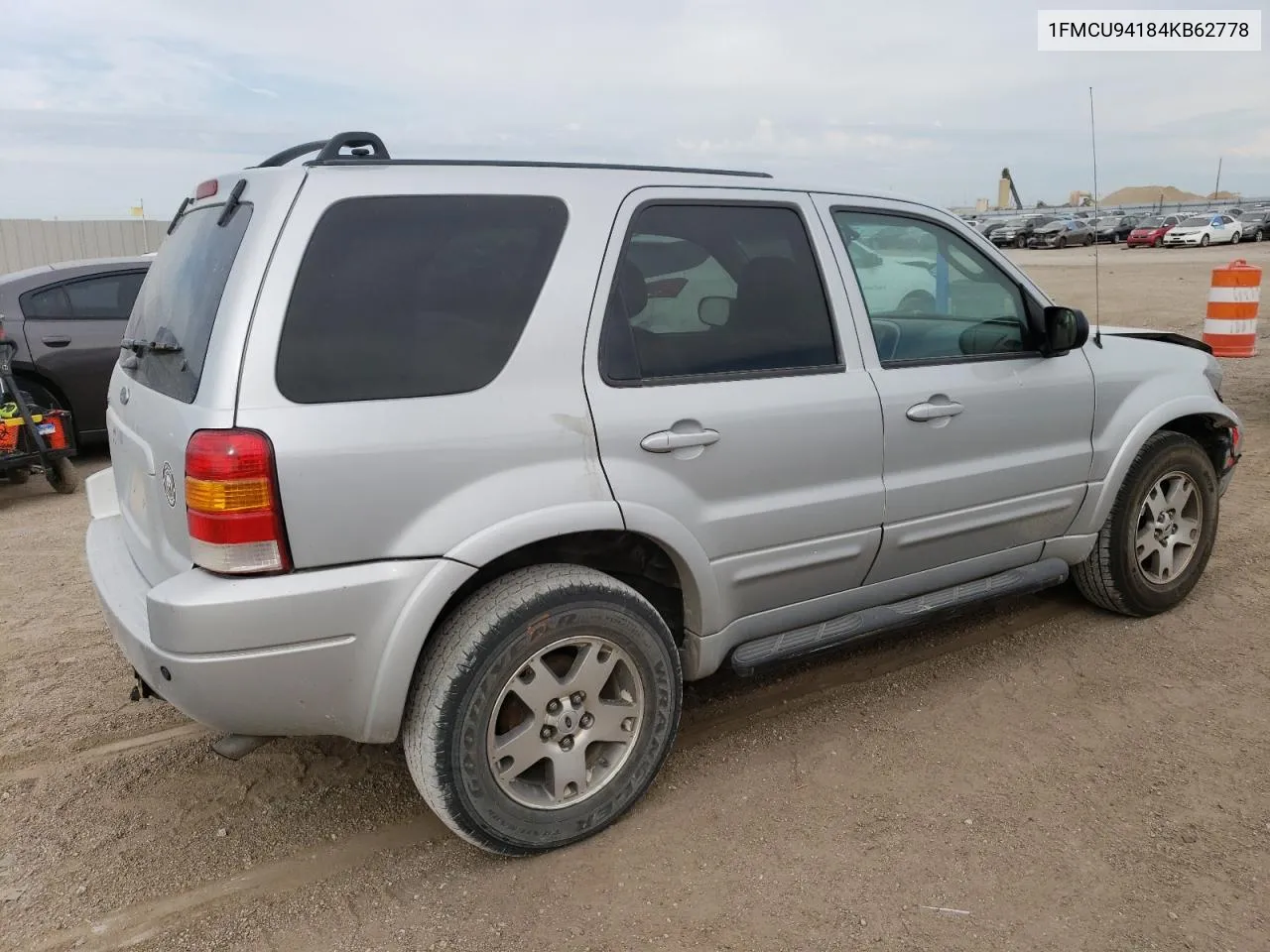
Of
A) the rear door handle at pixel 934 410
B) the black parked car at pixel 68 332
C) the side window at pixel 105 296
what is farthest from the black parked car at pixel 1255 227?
the rear door handle at pixel 934 410

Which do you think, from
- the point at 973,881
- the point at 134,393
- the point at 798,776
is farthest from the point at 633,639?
the point at 134,393

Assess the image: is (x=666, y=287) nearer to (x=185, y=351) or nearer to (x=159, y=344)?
(x=185, y=351)

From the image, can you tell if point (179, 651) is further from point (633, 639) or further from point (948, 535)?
→ point (948, 535)

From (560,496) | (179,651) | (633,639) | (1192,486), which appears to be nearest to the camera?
(179,651)

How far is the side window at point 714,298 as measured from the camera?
2.80 m

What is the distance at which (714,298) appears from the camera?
2992 millimetres

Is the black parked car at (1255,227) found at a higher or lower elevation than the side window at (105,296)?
lower

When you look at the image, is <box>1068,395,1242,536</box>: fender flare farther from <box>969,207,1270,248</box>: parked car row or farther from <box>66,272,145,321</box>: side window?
<box>969,207,1270,248</box>: parked car row

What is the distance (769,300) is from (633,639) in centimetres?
115

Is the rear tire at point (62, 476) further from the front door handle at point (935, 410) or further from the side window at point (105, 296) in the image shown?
the front door handle at point (935, 410)

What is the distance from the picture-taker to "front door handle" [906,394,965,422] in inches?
129

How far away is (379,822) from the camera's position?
9.74ft

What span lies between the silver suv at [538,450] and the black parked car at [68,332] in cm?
498

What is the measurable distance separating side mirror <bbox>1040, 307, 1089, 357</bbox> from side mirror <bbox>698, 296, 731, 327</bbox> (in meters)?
1.39
